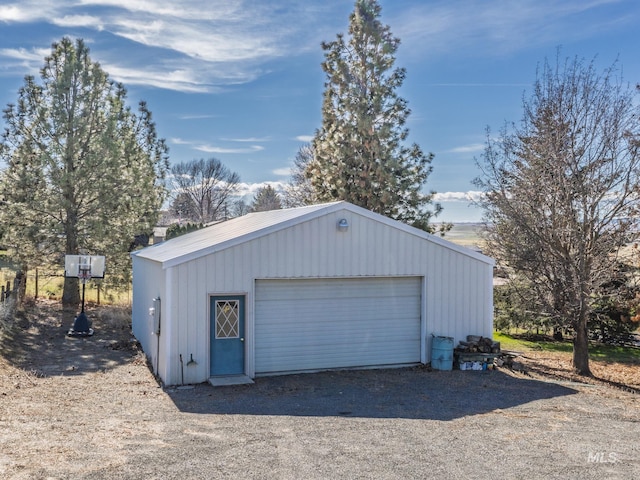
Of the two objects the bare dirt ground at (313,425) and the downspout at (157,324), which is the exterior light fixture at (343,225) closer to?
the bare dirt ground at (313,425)

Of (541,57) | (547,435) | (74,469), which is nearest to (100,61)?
(541,57)

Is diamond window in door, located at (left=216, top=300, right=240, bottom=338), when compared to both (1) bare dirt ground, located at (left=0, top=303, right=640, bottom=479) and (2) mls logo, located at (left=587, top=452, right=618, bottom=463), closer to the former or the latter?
(1) bare dirt ground, located at (left=0, top=303, right=640, bottom=479)

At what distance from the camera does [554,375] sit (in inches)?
507

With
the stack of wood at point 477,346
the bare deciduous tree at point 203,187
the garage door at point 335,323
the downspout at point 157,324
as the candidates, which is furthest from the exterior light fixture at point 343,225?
the bare deciduous tree at point 203,187

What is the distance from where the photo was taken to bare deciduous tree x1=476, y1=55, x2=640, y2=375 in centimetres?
1283

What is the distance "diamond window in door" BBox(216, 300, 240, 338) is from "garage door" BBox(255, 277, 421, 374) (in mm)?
441

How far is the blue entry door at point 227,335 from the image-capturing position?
415 inches

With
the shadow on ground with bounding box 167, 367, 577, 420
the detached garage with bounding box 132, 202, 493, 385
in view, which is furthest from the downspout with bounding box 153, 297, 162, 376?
the shadow on ground with bounding box 167, 367, 577, 420

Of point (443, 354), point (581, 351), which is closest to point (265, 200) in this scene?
point (581, 351)

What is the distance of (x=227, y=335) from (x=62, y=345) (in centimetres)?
618

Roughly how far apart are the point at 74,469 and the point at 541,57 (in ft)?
43.6

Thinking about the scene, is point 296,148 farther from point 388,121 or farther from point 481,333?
point 481,333

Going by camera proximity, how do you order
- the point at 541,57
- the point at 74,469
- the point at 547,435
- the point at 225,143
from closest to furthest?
the point at 74,469
the point at 547,435
the point at 541,57
the point at 225,143

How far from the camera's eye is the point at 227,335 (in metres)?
10.7
